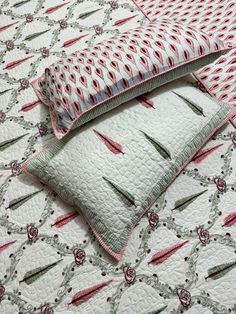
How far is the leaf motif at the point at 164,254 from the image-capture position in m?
1.08

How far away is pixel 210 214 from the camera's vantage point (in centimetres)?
114

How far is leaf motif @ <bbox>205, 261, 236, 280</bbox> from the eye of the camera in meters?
1.04

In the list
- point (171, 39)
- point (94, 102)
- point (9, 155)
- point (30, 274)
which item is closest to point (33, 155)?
point (9, 155)

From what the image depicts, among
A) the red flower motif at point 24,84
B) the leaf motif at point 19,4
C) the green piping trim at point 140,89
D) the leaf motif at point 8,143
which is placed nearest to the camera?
the green piping trim at point 140,89

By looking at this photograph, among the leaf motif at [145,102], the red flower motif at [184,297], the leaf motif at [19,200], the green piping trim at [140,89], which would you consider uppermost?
the green piping trim at [140,89]

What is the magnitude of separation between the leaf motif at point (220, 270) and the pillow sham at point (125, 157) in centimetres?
25

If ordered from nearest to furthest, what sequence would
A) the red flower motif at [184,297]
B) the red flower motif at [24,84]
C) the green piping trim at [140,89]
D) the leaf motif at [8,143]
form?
the red flower motif at [184,297]
the green piping trim at [140,89]
the leaf motif at [8,143]
the red flower motif at [24,84]

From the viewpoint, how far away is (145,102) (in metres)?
1.27

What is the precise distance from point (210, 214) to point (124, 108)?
429 millimetres

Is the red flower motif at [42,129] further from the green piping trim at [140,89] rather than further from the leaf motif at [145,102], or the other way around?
the leaf motif at [145,102]

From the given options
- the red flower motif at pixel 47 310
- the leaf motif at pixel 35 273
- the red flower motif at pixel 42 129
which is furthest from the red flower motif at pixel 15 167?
the red flower motif at pixel 47 310

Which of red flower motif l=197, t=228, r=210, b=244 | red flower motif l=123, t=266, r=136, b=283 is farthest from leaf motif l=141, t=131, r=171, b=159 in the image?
red flower motif l=123, t=266, r=136, b=283

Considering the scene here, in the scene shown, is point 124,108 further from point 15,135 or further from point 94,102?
point 15,135

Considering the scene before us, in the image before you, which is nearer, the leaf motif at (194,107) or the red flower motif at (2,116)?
the leaf motif at (194,107)
